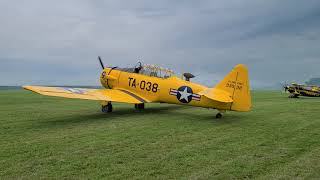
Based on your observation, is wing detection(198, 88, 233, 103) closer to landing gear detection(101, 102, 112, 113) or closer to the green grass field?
the green grass field

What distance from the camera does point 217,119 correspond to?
1234 cm

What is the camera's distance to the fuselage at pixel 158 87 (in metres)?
13.1

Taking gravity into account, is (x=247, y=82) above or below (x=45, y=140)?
above

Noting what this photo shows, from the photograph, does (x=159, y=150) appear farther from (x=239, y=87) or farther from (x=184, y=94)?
(x=184, y=94)

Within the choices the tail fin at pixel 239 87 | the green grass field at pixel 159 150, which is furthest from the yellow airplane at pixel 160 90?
the green grass field at pixel 159 150

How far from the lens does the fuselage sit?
515 inches

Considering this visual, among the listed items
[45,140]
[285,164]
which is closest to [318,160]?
[285,164]

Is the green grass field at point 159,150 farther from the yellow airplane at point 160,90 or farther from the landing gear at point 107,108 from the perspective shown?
the landing gear at point 107,108

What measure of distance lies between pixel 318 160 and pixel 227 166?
5.99 feet

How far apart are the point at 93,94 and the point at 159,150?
8021mm

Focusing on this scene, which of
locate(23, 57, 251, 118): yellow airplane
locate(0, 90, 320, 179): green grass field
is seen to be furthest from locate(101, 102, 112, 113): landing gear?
locate(0, 90, 320, 179): green grass field

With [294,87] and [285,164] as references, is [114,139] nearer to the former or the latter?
[285,164]

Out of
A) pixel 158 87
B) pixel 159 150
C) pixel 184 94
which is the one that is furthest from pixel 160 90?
pixel 159 150

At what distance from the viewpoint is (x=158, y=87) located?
14.7 metres
